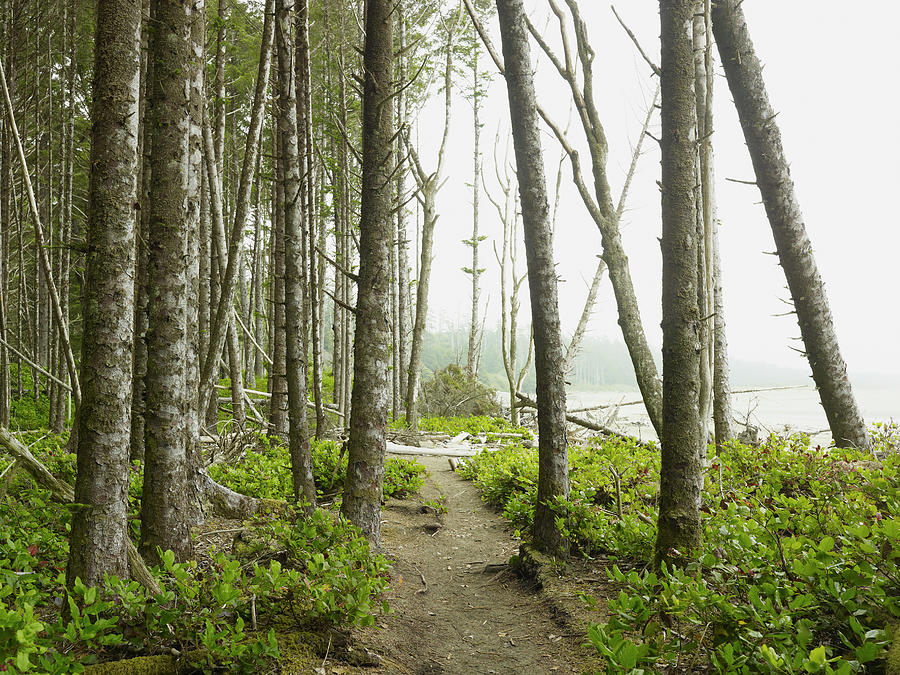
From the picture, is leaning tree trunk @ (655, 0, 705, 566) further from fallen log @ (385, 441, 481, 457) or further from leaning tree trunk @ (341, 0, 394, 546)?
fallen log @ (385, 441, 481, 457)

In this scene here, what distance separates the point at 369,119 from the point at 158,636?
367 centimetres

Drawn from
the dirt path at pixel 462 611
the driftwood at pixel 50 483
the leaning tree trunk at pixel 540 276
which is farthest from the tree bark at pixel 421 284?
the driftwood at pixel 50 483

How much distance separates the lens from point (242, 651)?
7.31 feet

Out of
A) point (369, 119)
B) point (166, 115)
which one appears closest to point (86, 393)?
point (166, 115)

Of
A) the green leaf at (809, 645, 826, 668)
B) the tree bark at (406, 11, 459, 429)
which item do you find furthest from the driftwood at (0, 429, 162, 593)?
the tree bark at (406, 11, 459, 429)

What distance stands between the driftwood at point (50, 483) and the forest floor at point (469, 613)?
3.13 feet

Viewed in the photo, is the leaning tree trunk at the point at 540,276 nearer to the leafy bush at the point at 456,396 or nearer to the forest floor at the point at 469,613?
the forest floor at the point at 469,613

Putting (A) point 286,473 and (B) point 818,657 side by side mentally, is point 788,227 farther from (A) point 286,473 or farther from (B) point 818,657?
(A) point 286,473

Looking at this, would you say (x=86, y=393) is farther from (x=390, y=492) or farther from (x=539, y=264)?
(x=390, y=492)

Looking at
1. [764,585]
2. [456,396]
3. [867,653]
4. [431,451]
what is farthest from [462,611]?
[456,396]

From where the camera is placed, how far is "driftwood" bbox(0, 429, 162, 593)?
2.34 metres

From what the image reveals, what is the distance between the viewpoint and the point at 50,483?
253 centimetres

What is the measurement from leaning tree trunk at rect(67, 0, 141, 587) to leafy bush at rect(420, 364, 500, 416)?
1338 cm

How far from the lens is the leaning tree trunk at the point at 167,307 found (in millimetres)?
3242
